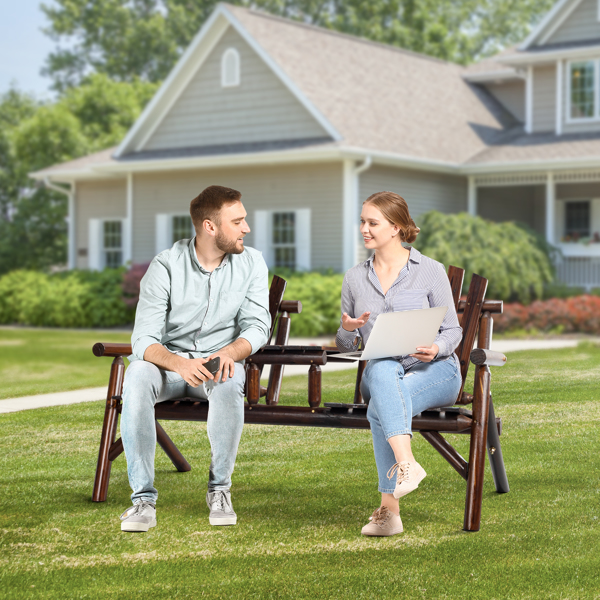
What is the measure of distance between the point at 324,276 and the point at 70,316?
5.02 meters

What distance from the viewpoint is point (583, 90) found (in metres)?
20.1

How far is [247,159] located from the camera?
61.2 ft

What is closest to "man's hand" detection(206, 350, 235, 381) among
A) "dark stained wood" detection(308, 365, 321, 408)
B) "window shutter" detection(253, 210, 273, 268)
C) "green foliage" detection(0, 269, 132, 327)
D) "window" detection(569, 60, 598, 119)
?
"dark stained wood" detection(308, 365, 321, 408)

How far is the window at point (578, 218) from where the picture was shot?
21250 mm

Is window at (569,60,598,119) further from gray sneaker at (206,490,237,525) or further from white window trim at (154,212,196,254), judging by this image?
gray sneaker at (206,490,237,525)

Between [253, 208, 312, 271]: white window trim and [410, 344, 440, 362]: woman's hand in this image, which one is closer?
[410, 344, 440, 362]: woman's hand

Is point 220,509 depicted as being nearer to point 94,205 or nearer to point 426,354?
point 426,354

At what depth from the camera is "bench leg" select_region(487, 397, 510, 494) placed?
15.8ft

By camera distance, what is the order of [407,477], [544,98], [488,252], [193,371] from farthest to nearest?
[544,98] < [488,252] < [193,371] < [407,477]

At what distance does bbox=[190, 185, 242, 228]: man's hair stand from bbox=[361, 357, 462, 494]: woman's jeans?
3.40 feet

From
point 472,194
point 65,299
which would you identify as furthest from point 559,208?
point 65,299

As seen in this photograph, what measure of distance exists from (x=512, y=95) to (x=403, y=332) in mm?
20169

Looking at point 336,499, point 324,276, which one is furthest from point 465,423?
point 324,276

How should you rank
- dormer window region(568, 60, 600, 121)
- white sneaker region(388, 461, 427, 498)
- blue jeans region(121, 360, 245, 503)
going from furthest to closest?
dormer window region(568, 60, 600, 121) → blue jeans region(121, 360, 245, 503) → white sneaker region(388, 461, 427, 498)
